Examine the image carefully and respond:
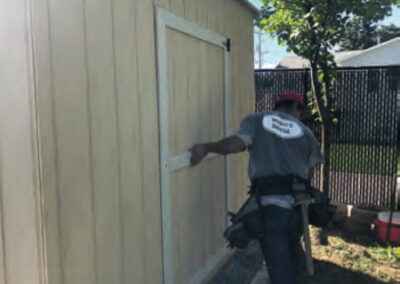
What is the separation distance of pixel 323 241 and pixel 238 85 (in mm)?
1908

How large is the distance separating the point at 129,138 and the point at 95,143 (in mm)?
319

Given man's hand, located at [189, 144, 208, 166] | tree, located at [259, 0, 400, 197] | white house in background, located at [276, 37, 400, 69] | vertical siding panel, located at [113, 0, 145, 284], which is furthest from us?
white house in background, located at [276, 37, 400, 69]

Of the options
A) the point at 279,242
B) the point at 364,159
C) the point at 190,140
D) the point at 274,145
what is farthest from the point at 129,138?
the point at 364,159

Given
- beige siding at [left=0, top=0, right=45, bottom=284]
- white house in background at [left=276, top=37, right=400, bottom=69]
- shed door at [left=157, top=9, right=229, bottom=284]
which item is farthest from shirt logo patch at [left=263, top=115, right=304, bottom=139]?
white house in background at [left=276, top=37, right=400, bottom=69]

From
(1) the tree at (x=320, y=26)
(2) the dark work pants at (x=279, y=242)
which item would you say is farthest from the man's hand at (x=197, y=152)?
(1) the tree at (x=320, y=26)

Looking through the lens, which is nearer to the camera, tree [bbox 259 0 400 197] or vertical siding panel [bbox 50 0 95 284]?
vertical siding panel [bbox 50 0 95 284]

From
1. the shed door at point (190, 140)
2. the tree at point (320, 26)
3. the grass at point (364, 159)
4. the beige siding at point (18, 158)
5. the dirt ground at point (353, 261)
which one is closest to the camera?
the beige siding at point (18, 158)

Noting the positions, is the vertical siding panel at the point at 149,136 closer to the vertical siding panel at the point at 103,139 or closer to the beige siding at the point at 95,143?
the beige siding at the point at 95,143

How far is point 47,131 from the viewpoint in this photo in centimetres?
183

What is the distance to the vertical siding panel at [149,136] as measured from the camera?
257cm

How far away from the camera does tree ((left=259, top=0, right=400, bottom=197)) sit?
14.9 feet

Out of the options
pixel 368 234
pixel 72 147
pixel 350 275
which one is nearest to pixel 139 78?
pixel 72 147

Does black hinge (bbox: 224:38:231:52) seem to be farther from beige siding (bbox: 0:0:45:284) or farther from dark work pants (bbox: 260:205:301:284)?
beige siding (bbox: 0:0:45:284)

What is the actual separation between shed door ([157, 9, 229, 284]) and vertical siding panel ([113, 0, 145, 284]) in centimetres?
29
